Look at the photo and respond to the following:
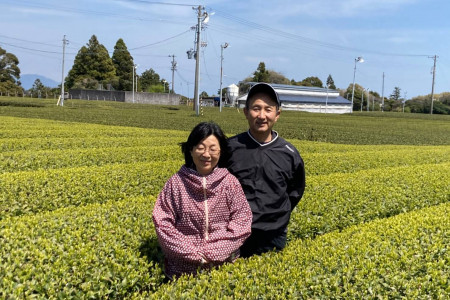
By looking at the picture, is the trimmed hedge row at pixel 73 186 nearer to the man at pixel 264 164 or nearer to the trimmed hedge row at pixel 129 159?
the trimmed hedge row at pixel 129 159

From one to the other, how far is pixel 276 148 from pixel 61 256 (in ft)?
7.07

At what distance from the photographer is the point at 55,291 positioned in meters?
3.01

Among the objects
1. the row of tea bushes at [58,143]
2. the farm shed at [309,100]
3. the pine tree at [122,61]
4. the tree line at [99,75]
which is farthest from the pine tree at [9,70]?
the row of tea bushes at [58,143]

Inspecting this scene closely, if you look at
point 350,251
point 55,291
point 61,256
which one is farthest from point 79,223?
point 350,251

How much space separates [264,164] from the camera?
3.54m

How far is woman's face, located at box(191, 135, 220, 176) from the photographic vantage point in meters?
3.21

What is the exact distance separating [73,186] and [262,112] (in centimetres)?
425

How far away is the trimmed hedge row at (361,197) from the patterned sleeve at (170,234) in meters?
2.32

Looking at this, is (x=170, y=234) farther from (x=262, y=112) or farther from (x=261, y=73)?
(x=261, y=73)

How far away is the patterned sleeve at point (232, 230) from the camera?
3.17 meters

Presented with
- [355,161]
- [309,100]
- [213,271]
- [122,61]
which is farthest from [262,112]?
[122,61]

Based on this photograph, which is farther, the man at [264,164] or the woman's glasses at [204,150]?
the man at [264,164]

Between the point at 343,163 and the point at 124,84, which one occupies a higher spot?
the point at 124,84

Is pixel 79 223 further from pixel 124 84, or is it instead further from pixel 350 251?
pixel 124 84
